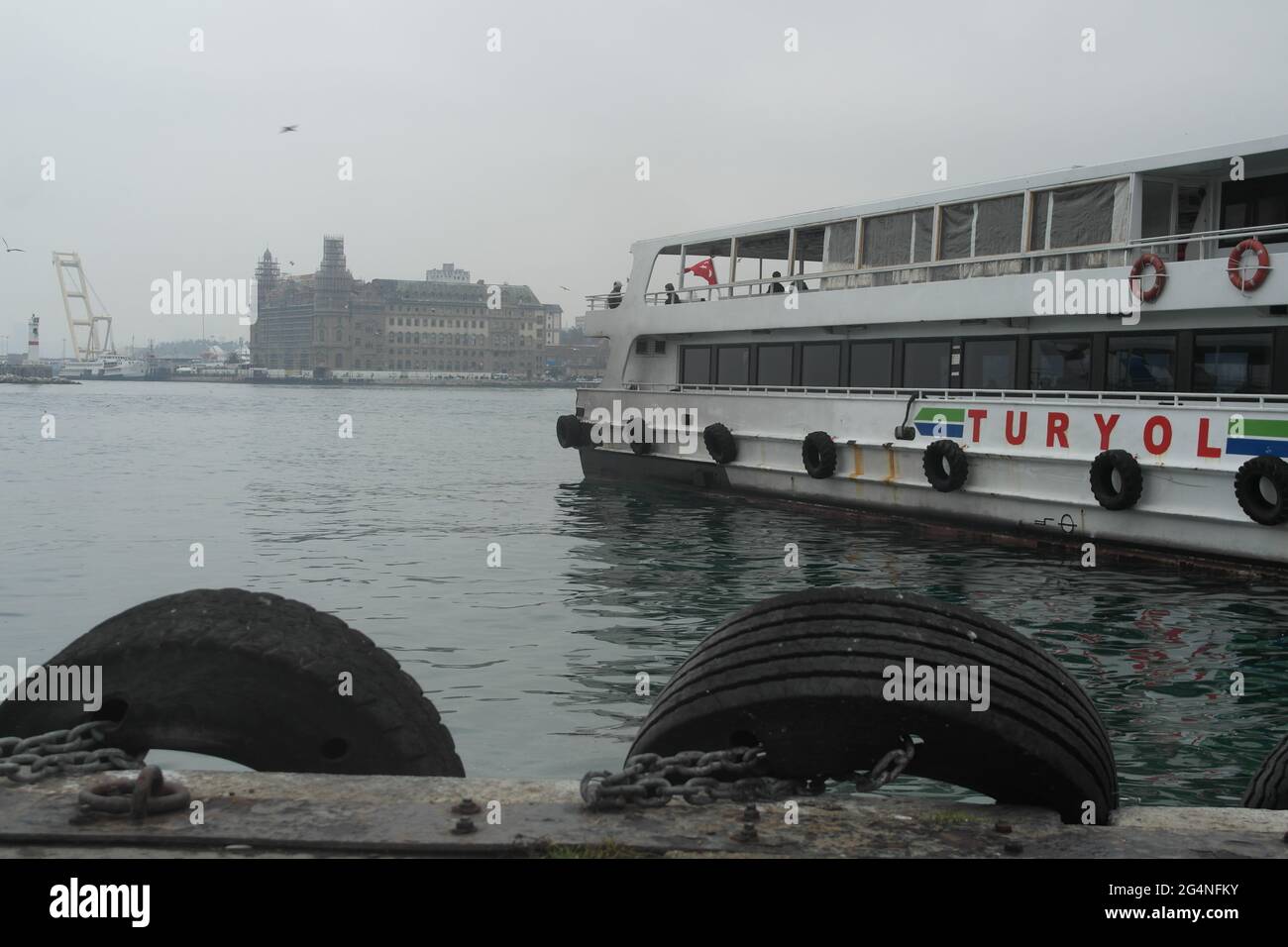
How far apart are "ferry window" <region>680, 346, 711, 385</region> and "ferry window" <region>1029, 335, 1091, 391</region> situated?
8299 millimetres

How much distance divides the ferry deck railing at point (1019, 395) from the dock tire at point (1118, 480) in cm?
73

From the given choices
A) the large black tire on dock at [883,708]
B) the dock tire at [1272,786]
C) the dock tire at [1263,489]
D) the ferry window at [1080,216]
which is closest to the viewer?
the large black tire on dock at [883,708]

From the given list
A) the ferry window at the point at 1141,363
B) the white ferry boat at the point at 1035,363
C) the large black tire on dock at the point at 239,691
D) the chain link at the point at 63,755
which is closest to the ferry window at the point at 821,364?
the white ferry boat at the point at 1035,363

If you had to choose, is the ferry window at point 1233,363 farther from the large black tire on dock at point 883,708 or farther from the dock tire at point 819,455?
the large black tire on dock at point 883,708

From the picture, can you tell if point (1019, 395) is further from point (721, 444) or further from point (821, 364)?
point (721, 444)

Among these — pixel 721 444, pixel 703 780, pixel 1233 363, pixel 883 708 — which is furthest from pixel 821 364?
pixel 703 780

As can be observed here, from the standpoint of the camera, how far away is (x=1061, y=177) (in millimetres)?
16859

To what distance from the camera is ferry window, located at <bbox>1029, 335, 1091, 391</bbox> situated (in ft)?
54.2

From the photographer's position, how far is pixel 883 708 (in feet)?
12.6

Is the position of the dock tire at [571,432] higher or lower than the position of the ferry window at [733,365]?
lower

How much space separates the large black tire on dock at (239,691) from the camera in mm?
4195

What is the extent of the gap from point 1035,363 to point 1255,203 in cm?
330

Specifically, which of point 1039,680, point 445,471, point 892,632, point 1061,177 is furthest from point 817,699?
point 445,471

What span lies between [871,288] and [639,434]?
707 cm
